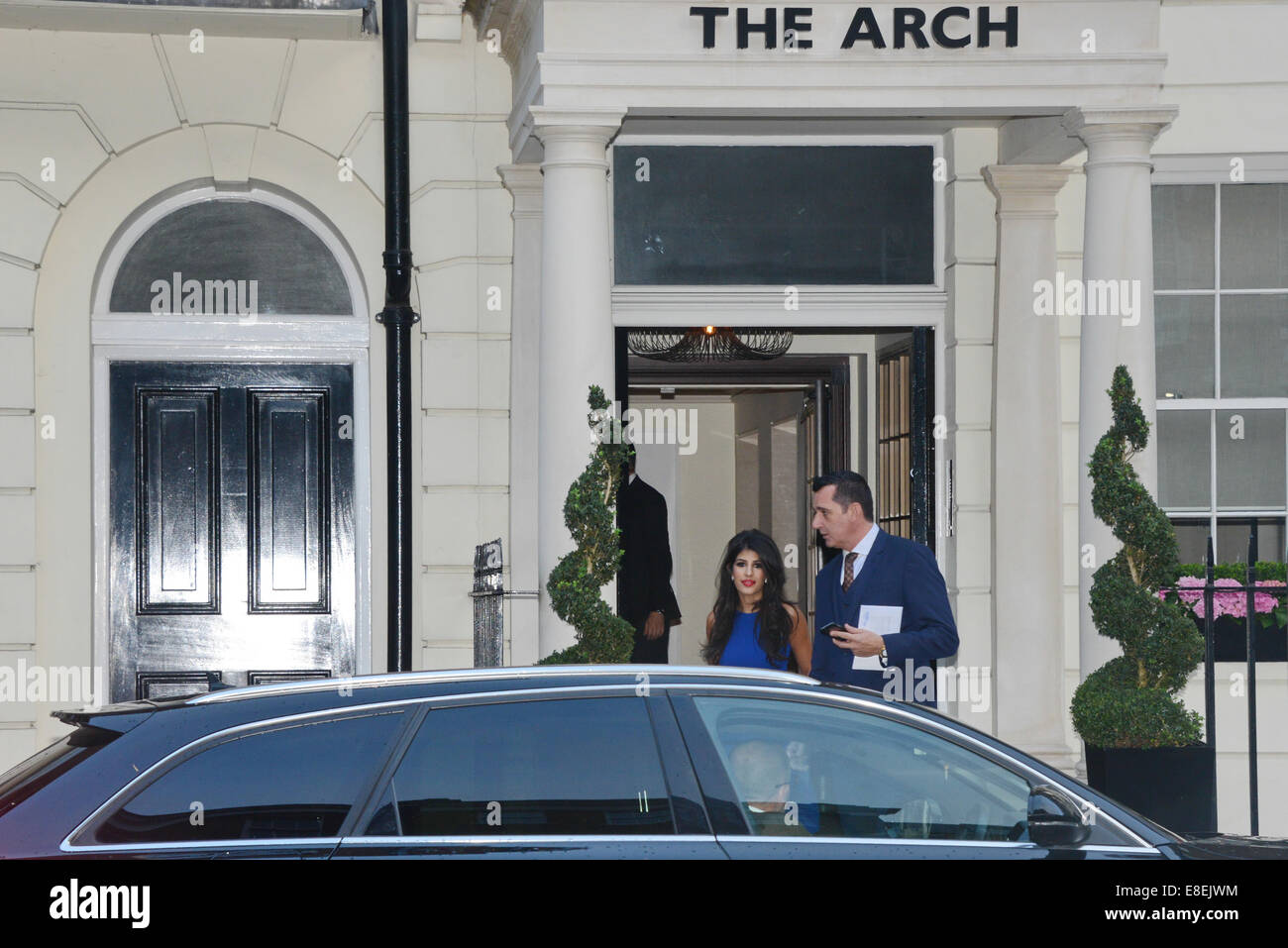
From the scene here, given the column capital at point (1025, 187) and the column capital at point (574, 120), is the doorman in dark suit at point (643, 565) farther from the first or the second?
the column capital at point (1025, 187)

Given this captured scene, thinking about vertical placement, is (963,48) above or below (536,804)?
above


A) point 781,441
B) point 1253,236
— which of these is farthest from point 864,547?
point 781,441

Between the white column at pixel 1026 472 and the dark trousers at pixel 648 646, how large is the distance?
2.12 meters

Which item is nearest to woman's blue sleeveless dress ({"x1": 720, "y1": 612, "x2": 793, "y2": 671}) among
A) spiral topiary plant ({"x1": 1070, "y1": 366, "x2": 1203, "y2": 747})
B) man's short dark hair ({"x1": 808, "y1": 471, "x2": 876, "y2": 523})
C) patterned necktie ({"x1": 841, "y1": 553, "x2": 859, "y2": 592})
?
patterned necktie ({"x1": 841, "y1": 553, "x2": 859, "y2": 592})

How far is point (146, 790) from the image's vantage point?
3.69m

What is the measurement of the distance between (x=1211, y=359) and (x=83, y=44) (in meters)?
7.38

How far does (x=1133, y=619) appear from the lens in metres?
8.03

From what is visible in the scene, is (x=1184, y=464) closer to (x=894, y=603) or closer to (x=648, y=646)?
(x=648, y=646)

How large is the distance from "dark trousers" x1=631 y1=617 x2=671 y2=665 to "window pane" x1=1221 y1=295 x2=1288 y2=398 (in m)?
3.95

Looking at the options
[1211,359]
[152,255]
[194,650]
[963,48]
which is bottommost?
[194,650]
